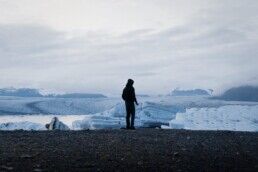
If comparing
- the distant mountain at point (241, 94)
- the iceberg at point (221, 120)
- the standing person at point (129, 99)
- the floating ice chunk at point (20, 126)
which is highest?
the standing person at point (129, 99)

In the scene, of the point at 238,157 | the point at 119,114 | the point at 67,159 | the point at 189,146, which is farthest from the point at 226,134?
the point at 119,114

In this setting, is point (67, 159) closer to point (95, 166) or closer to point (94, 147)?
point (95, 166)

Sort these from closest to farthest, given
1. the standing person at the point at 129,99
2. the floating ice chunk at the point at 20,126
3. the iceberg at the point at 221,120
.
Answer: the standing person at the point at 129,99 → the floating ice chunk at the point at 20,126 → the iceberg at the point at 221,120

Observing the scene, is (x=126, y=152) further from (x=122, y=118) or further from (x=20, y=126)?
(x=122, y=118)

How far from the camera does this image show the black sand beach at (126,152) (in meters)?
8.38

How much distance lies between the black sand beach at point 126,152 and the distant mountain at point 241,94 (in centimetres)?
7095

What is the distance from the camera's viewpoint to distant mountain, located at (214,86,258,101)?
83875 mm

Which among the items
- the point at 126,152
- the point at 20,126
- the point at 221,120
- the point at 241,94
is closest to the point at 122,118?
the point at 221,120

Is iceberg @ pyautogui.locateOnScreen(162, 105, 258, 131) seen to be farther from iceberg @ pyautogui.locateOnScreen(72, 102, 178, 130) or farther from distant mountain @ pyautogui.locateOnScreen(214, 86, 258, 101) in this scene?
distant mountain @ pyautogui.locateOnScreen(214, 86, 258, 101)

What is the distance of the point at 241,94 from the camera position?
86.9 m

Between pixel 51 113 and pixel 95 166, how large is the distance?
40.8 meters

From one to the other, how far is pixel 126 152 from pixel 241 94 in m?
80.1

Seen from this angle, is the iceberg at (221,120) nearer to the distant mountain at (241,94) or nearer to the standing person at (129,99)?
the standing person at (129,99)

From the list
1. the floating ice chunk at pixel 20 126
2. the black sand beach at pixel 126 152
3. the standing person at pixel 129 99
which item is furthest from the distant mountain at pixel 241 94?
the black sand beach at pixel 126 152
